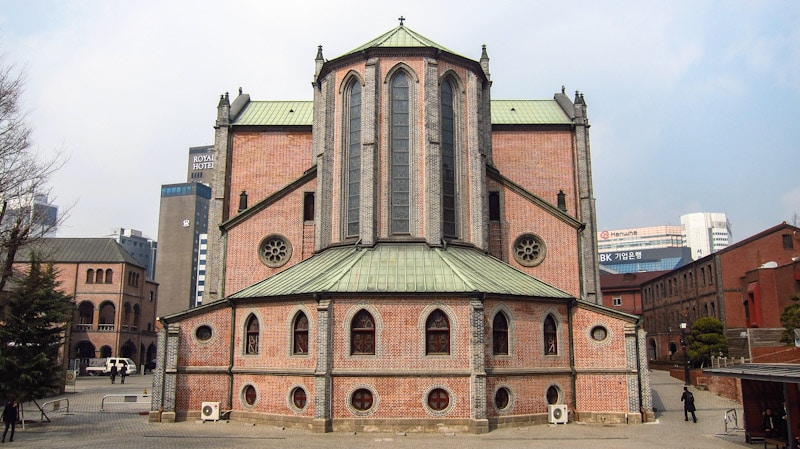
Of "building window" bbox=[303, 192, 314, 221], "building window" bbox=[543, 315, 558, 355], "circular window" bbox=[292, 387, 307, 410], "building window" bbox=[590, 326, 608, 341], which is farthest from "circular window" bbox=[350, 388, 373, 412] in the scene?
"building window" bbox=[303, 192, 314, 221]

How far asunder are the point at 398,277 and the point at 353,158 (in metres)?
7.03

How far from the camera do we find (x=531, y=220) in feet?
101

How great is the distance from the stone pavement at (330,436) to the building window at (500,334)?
9.05 feet

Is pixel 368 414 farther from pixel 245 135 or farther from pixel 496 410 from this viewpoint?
pixel 245 135

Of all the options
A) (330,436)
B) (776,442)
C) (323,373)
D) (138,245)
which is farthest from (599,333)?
(138,245)

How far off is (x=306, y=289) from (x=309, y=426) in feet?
15.8

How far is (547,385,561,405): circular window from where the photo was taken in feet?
80.6

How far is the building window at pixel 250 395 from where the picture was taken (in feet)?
80.9

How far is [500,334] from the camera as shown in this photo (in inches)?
941

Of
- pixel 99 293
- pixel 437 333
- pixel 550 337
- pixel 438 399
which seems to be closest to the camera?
pixel 438 399

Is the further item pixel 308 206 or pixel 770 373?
pixel 308 206

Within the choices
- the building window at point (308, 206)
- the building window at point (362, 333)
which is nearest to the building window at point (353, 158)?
the building window at point (308, 206)

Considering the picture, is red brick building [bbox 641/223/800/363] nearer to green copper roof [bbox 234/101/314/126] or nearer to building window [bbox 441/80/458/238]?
building window [bbox 441/80/458/238]

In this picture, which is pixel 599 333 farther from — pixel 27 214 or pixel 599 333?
pixel 27 214
